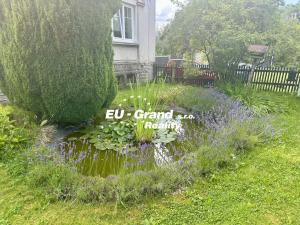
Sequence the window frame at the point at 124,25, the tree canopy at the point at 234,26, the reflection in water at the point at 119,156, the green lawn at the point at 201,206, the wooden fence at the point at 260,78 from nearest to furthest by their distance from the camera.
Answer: the green lawn at the point at 201,206
the reflection in water at the point at 119,156
the tree canopy at the point at 234,26
the wooden fence at the point at 260,78
the window frame at the point at 124,25

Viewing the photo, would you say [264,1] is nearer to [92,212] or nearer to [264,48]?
[264,48]

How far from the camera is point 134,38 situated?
355 inches

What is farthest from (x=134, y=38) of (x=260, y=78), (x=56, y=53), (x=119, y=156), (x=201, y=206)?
(x=201, y=206)

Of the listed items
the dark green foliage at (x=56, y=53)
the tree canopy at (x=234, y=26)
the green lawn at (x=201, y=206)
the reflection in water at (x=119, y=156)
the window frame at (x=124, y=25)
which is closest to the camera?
the green lawn at (x=201, y=206)

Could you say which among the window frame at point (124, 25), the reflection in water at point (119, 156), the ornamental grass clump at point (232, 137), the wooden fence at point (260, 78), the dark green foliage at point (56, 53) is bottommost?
the reflection in water at point (119, 156)

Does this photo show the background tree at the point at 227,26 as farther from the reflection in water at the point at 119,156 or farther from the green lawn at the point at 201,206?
the green lawn at the point at 201,206

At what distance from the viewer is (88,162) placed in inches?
123

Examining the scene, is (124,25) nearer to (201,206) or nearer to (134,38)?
(134,38)

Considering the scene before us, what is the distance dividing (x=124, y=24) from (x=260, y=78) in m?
5.81

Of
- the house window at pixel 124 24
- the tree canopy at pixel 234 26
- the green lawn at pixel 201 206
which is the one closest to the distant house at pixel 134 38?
the house window at pixel 124 24

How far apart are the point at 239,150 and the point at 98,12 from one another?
3.28 meters

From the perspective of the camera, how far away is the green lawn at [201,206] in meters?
2.09

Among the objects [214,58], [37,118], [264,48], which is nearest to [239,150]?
[37,118]

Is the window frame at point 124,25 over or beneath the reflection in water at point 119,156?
over
